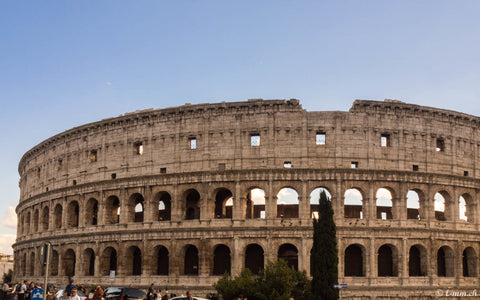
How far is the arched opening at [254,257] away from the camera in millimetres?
40938

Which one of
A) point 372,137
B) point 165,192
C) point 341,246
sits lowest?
point 341,246

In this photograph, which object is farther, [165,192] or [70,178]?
[70,178]

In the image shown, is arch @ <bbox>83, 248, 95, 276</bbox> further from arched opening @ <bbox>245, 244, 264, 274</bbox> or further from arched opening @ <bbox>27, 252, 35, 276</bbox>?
arched opening @ <bbox>245, 244, 264, 274</bbox>

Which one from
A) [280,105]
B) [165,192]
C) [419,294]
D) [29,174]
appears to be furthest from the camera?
[29,174]

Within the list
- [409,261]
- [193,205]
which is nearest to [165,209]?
[193,205]

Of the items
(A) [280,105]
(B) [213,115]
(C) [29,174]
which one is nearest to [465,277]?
(A) [280,105]

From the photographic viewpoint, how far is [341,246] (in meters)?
38.6

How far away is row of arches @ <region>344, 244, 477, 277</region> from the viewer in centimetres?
3950

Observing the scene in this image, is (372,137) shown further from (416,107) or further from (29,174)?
(29,174)

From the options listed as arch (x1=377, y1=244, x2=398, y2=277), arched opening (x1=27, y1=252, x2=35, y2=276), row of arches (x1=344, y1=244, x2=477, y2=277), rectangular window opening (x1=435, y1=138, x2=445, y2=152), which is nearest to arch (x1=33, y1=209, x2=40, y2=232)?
Result: arched opening (x1=27, y1=252, x2=35, y2=276)

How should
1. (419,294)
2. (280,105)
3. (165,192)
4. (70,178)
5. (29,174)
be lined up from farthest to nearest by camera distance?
(29,174)
(70,178)
(165,192)
(280,105)
(419,294)

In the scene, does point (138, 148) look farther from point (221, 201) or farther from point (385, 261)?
point (385, 261)

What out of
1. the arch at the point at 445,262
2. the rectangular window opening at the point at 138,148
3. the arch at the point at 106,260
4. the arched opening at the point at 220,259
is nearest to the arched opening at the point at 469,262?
the arch at the point at 445,262

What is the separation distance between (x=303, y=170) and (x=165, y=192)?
11.6 m
